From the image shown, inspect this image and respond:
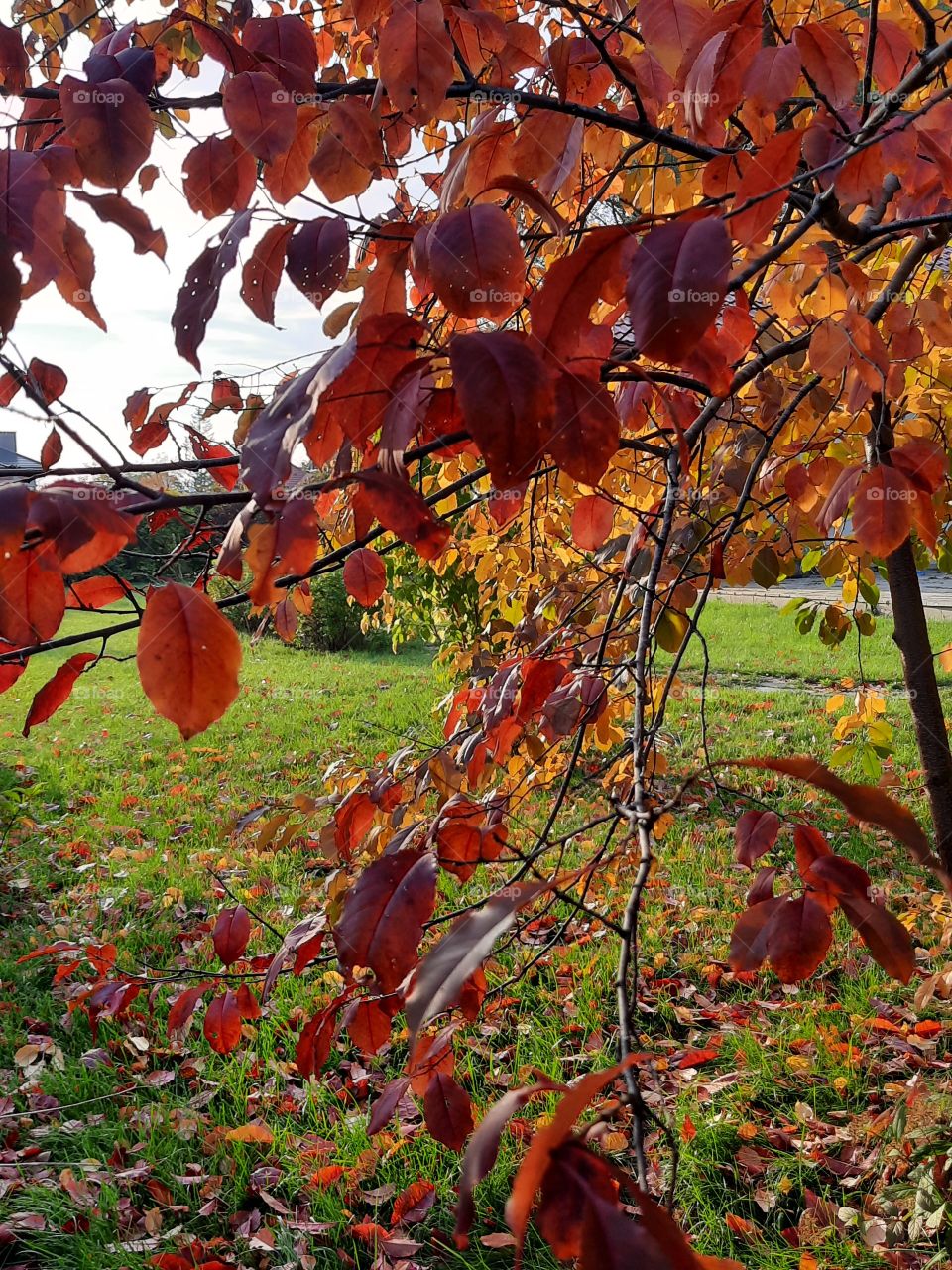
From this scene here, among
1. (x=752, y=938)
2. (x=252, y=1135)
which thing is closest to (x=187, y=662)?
(x=752, y=938)

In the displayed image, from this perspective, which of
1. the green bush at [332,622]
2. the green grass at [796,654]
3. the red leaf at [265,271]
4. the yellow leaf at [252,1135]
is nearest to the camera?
the red leaf at [265,271]

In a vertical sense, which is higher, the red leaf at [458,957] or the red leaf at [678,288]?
the red leaf at [678,288]

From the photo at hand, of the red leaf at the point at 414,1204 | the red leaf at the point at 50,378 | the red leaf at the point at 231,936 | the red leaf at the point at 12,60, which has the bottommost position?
the red leaf at the point at 414,1204

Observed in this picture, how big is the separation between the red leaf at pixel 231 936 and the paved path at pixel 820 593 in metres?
11.7

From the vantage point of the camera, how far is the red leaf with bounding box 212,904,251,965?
1.21 meters

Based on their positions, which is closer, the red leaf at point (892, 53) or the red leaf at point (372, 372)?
the red leaf at point (372, 372)

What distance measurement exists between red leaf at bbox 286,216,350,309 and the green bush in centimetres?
982

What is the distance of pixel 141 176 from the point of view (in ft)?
4.54

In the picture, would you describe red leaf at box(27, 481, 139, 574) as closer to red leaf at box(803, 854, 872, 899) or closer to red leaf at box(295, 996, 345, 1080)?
red leaf at box(803, 854, 872, 899)

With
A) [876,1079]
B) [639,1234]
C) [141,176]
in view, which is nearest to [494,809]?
[639,1234]

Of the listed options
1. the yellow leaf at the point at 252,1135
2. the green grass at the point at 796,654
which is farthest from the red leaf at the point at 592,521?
the green grass at the point at 796,654

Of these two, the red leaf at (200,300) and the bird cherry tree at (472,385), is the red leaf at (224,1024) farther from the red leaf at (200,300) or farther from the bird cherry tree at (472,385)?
the red leaf at (200,300)

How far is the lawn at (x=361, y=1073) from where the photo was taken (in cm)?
187

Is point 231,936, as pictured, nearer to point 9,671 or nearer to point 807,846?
point 9,671
